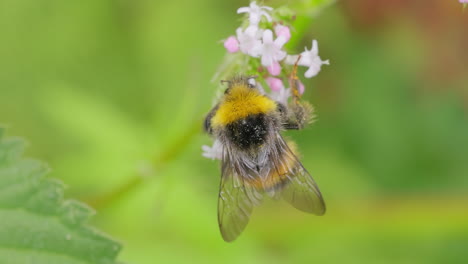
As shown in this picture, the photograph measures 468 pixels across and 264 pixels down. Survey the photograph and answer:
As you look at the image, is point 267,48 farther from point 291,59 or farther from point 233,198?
point 233,198

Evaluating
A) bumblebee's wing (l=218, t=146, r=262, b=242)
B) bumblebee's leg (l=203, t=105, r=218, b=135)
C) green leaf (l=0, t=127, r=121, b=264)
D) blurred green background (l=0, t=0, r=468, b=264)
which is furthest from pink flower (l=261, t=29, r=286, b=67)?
blurred green background (l=0, t=0, r=468, b=264)

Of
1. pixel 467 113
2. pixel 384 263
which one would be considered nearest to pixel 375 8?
pixel 467 113

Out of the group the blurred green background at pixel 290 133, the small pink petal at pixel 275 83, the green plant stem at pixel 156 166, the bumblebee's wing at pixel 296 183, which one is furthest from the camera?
the blurred green background at pixel 290 133

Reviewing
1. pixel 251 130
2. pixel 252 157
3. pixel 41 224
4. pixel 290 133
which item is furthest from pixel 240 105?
pixel 290 133

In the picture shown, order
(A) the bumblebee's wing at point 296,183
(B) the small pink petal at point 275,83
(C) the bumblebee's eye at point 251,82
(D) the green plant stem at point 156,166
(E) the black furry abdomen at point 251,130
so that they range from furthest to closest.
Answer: (D) the green plant stem at point 156,166 < (B) the small pink petal at point 275,83 < (C) the bumblebee's eye at point 251,82 < (E) the black furry abdomen at point 251,130 < (A) the bumblebee's wing at point 296,183

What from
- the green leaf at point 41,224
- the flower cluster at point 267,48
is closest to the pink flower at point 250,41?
the flower cluster at point 267,48

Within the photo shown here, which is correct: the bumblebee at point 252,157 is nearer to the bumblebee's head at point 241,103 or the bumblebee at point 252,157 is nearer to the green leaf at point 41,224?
the bumblebee's head at point 241,103

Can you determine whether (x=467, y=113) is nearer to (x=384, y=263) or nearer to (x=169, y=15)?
(x=384, y=263)

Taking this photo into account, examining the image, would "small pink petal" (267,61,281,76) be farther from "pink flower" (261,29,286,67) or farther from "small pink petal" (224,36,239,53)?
"small pink petal" (224,36,239,53)
